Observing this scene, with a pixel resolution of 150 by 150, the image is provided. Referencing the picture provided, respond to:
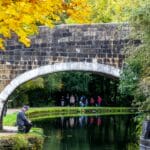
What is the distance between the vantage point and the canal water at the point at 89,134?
16031 mm

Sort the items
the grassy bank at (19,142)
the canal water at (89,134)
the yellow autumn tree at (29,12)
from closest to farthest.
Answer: the yellow autumn tree at (29,12) < the grassy bank at (19,142) < the canal water at (89,134)

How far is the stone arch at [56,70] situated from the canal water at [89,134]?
1866 mm

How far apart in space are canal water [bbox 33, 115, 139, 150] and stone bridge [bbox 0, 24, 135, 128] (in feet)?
6.89

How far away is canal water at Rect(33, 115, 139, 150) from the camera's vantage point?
631 inches

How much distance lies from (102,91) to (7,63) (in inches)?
785

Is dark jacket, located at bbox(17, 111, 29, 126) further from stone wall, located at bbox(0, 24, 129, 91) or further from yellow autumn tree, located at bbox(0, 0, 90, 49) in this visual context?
yellow autumn tree, located at bbox(0, 0, 90, 49)

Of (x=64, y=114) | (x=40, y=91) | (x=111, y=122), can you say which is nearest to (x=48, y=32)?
(x=111, y=122)

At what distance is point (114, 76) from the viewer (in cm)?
1561

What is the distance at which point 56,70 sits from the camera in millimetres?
15992

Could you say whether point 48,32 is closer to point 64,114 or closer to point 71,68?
point 71,68

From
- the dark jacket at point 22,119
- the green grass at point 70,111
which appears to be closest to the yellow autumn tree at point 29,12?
the dark jacket at point 22,119

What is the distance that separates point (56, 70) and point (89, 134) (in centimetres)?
501

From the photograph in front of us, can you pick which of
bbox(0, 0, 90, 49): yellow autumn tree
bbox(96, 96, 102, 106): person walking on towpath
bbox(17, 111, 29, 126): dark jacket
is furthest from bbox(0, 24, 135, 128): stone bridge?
bbox(96, 96, 102, 106): person walking on towpath

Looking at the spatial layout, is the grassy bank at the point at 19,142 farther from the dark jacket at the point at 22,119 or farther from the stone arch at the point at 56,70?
the stone arch at the point at 56,70
